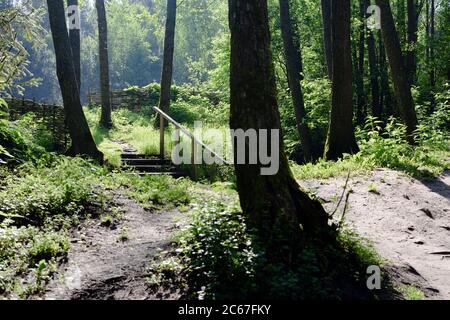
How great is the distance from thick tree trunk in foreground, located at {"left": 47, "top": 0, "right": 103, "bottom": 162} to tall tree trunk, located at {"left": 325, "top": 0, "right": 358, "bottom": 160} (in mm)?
6135

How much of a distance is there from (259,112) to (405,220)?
3.78 m

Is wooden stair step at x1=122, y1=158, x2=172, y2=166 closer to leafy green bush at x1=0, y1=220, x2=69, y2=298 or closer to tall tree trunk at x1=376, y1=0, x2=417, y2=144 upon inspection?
tall tree trunk at x1=376, y1=0, x2=417, y2=144

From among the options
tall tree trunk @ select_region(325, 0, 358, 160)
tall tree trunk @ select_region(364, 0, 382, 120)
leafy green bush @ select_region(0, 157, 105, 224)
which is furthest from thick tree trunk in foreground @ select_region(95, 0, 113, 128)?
tall tree trunk @ select_region(325, 0, 358, 160)

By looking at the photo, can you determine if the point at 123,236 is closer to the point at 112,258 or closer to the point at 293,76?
the point at 112,258

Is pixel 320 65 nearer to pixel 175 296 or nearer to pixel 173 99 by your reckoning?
pixel 173 99

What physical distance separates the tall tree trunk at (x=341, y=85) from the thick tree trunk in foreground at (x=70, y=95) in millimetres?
6135

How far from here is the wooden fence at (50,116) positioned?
14.8 m

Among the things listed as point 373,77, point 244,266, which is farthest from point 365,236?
point 373,77

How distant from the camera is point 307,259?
5.42m

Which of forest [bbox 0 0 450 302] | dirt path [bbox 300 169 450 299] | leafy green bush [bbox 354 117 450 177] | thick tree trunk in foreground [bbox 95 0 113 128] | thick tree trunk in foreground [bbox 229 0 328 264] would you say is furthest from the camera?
thick tree trunk in foreground [bbox 95 0 113 128]

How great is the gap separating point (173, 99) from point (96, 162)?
18248 millimetres

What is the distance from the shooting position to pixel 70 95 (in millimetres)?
12586

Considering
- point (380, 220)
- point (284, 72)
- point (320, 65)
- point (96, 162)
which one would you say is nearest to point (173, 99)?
point (284, 72)

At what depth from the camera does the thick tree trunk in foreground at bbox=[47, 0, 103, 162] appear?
40.8ft
